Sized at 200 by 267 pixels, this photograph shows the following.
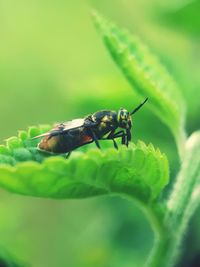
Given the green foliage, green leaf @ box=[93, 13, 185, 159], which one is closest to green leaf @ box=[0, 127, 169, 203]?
green leaf @ box=[93, 13, 185, 159]

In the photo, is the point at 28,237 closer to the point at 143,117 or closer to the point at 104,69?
the point at 143,117

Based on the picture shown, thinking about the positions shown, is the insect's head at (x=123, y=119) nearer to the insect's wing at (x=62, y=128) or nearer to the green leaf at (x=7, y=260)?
the insect's wing at (x=62, y=128)

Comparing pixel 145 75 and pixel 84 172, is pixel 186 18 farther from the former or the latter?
pixel 84 172

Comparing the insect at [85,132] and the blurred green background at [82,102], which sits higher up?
the blurred green background at [82,102]

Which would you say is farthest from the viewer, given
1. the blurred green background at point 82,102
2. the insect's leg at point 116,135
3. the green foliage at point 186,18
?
the green foliage at point 186,18

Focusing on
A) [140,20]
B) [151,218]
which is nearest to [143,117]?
[151,218]

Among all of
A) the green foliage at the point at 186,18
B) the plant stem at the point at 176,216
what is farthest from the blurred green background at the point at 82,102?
the plant stem at the point at 176,216

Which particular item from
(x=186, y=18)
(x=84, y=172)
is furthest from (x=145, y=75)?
(x=186, y=18)
